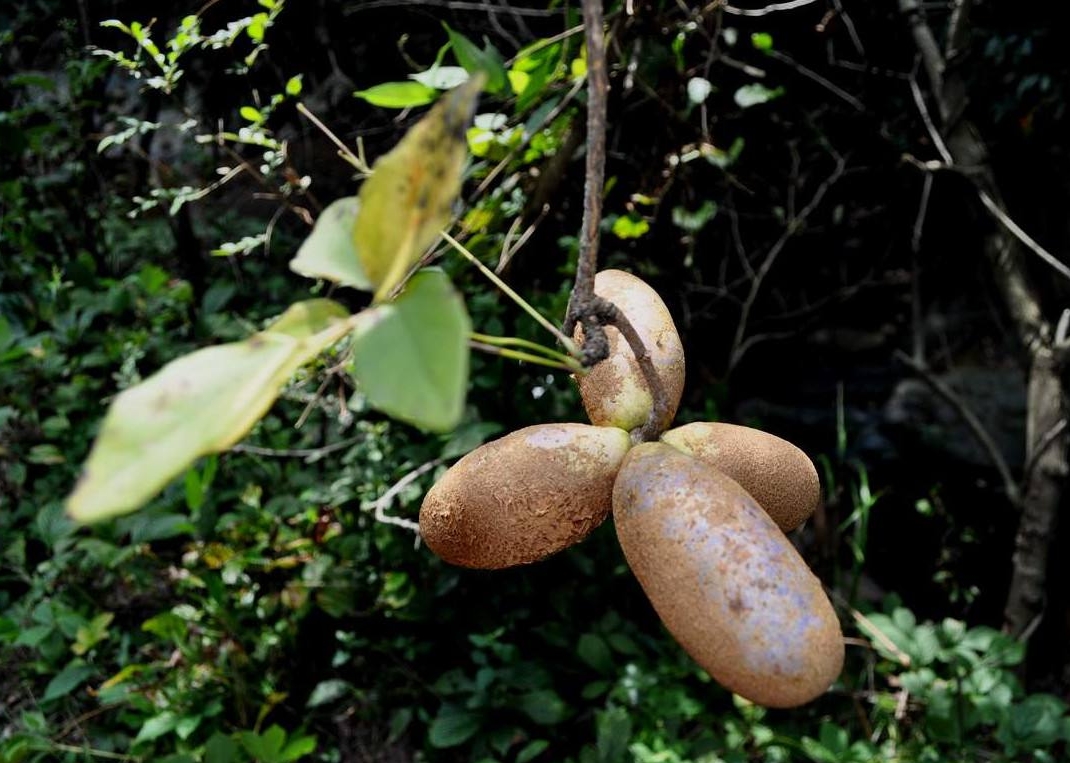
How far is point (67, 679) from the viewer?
1.72 m

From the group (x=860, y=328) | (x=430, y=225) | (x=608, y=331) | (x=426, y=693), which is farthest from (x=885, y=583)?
(x=430, y=225)

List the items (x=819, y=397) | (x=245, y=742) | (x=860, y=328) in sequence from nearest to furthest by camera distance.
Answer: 1. (x=245, y=742)
2. (x=819, y=397)
3. (x=860, y=328)

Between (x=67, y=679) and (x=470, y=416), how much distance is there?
95 cm

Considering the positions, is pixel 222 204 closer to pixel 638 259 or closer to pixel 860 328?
pixel 638 259

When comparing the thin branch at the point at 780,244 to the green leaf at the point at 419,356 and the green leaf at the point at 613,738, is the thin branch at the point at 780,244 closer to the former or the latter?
the green leaf at the point at 613,738

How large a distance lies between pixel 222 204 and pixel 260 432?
4.58 ft

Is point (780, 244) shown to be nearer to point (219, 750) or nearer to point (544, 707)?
point (544, 707)

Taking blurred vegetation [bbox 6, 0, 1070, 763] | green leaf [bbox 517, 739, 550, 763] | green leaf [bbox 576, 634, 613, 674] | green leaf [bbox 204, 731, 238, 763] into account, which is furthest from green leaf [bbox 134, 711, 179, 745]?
green leaf [bbox 576, 634, 613, 674]

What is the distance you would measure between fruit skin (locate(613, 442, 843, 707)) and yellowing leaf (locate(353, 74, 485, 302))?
21cm

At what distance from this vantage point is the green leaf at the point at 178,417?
0.27 meters

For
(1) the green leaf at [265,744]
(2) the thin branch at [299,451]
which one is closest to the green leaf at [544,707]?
(1) the green leaf at [265,744]

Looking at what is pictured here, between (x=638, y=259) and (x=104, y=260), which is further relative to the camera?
(x=104, y=260)

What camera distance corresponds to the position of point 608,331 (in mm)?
577

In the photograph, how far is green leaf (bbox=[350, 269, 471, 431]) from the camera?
280mm
